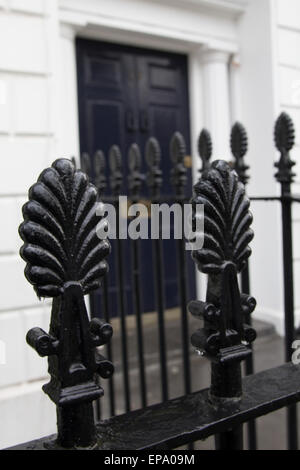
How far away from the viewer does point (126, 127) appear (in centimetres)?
436

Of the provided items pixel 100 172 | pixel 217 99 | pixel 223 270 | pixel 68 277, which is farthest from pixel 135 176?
pixel 217 99

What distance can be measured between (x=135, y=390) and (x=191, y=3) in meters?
3.67

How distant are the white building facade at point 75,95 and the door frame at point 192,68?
11 mm

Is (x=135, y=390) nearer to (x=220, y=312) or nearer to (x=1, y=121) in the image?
(x=1, y=121)

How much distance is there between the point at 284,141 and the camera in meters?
1.53

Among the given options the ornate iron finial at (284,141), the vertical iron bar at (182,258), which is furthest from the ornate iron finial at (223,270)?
the vertical iron bar at (182,258)

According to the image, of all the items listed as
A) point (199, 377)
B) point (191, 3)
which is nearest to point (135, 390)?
point (199, 377)

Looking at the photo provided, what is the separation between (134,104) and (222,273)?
3.91 m

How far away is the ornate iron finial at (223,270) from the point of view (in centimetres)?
77

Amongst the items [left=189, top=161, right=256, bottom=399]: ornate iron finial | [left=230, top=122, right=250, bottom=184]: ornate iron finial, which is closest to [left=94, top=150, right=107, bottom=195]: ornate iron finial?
[left=230, top=122, right=250, bottom=184]: ornate iron finial

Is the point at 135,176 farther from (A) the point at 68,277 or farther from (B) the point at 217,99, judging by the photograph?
(B) the point at 217,99

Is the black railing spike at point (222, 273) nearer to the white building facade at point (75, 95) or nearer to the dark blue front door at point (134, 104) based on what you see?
the white building facade at point (75, 95)
